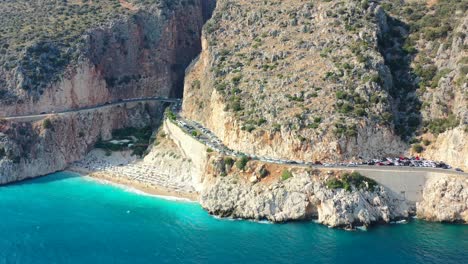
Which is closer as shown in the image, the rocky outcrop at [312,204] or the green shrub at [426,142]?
the rocky outcrop at [312,204]

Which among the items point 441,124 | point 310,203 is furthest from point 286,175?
point 441,124

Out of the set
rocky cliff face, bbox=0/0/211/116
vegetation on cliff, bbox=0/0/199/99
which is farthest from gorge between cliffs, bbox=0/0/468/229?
vegetation on cliff, bbox=0/0/199/99

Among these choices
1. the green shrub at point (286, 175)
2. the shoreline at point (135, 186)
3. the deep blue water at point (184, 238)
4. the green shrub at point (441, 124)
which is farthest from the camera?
the shoreline at point (135, 186)

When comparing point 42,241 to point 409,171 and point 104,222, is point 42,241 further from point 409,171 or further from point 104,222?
point 409,171

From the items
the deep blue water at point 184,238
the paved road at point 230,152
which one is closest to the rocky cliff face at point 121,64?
the paved road at point 230,152

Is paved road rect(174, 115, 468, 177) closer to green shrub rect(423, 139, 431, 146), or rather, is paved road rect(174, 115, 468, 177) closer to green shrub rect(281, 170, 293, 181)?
green shrub rect(281, 170, 293, 181)

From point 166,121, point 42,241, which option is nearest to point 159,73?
point 166,121

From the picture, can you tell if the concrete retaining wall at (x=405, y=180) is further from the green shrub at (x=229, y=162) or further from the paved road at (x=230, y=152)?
the green shrub at (x=229, y=162)

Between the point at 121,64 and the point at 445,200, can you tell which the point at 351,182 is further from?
the point at 121,64
